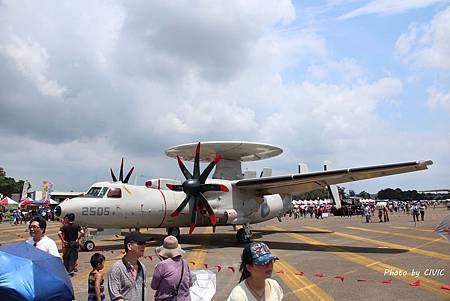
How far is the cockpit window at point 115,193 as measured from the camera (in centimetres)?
1653

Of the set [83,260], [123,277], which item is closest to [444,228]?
[123,277]

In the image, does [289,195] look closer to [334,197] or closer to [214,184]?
[214,184]

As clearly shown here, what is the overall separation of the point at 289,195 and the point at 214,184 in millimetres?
7918

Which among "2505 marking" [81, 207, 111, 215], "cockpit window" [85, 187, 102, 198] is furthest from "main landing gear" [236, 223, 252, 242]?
"cockpit window" [85, 187, 102, 198]

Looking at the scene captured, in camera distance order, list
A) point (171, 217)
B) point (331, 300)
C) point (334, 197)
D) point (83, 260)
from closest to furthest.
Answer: point (331, 300) < point (83, 260) < point (171, 217) < point (334, 197)

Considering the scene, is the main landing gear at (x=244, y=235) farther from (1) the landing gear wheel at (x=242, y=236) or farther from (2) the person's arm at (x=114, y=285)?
(2) the person's arm at (x=114, y=285)

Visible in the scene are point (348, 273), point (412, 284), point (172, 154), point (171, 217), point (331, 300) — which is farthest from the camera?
point (172, 154)

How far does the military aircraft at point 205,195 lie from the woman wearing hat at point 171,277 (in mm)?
11442

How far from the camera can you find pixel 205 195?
19.7 metres

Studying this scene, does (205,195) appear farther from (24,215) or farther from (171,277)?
(24,215)

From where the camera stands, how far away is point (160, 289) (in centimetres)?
477

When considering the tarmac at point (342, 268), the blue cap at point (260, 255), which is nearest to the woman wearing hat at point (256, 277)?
the blue cap at point (260, 255)

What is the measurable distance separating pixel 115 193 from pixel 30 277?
14094 mm

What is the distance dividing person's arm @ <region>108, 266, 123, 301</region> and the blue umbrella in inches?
41.2
